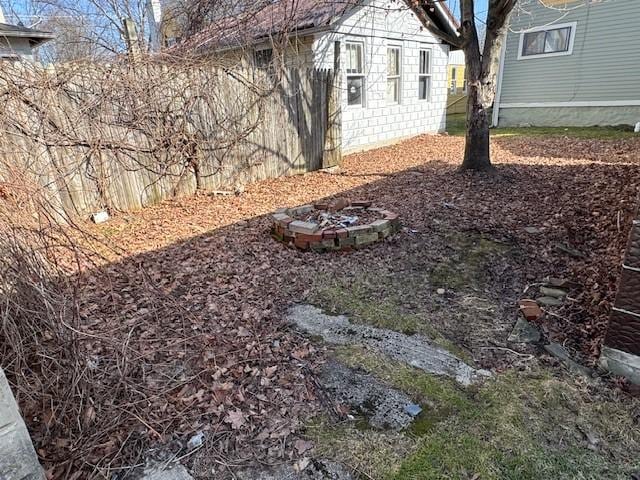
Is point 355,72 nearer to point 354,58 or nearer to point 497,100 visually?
point 354,58

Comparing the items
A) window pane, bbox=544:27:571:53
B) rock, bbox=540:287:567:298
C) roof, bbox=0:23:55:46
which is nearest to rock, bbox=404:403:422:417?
rock, bbox=540:287:567:298

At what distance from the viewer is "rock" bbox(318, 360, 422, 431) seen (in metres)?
2.00

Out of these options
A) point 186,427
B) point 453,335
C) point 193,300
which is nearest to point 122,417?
point 186,427

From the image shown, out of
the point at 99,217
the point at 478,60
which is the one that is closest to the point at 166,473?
the point at 99,217

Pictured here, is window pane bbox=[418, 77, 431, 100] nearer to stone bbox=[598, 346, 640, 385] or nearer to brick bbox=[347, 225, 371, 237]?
brick bbox=[347, 225, 371, 237]

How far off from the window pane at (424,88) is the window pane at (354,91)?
3025mm

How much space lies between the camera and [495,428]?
1893mm

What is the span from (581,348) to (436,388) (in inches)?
40.9

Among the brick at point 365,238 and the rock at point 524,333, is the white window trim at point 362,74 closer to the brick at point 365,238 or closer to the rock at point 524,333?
the brick at point 365,238

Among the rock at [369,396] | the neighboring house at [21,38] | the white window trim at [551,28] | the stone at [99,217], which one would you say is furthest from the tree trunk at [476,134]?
the neighboring house at [21,38]

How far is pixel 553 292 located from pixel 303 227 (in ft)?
7.78

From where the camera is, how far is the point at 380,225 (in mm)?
4172

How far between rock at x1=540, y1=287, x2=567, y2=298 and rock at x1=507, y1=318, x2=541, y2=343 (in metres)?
0.50

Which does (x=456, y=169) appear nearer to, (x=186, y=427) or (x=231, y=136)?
(x=231, y=136)
